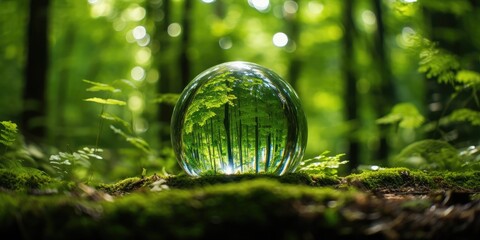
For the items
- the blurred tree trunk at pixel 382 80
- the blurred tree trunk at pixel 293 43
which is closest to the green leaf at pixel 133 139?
the blurred tree trunk at pixel 382 80

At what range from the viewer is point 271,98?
3.26 metres

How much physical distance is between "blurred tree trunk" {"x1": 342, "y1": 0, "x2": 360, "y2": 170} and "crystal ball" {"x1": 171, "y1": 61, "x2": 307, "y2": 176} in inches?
389

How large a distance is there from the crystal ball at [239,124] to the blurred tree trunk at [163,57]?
7.02 m

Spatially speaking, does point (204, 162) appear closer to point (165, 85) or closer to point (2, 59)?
point (165, 85)

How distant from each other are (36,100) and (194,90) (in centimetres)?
624

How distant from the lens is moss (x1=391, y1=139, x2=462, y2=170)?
4566 mm

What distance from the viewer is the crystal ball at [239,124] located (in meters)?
3.15

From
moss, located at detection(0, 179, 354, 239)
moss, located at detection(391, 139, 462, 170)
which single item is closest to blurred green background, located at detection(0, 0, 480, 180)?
moss, located at detection(391, 139, 462, 170)

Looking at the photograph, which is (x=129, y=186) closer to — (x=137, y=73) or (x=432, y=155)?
(x=432, y=155)

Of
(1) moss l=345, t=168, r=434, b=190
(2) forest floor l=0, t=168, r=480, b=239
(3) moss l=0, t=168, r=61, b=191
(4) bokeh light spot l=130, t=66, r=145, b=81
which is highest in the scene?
(4) bokeh light spot l=130, t=66, r=145, b=81

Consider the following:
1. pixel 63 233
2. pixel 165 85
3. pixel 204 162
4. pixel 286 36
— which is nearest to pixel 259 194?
pixel 63 233

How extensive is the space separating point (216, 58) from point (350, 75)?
4417mm

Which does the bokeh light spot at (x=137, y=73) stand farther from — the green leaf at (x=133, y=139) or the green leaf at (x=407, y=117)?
the green leaf at (x=407, y=117)

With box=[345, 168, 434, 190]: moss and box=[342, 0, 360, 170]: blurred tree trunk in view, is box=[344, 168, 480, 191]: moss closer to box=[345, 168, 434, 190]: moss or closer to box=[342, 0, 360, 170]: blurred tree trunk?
box=[345, 168, 434, 190]: moss
